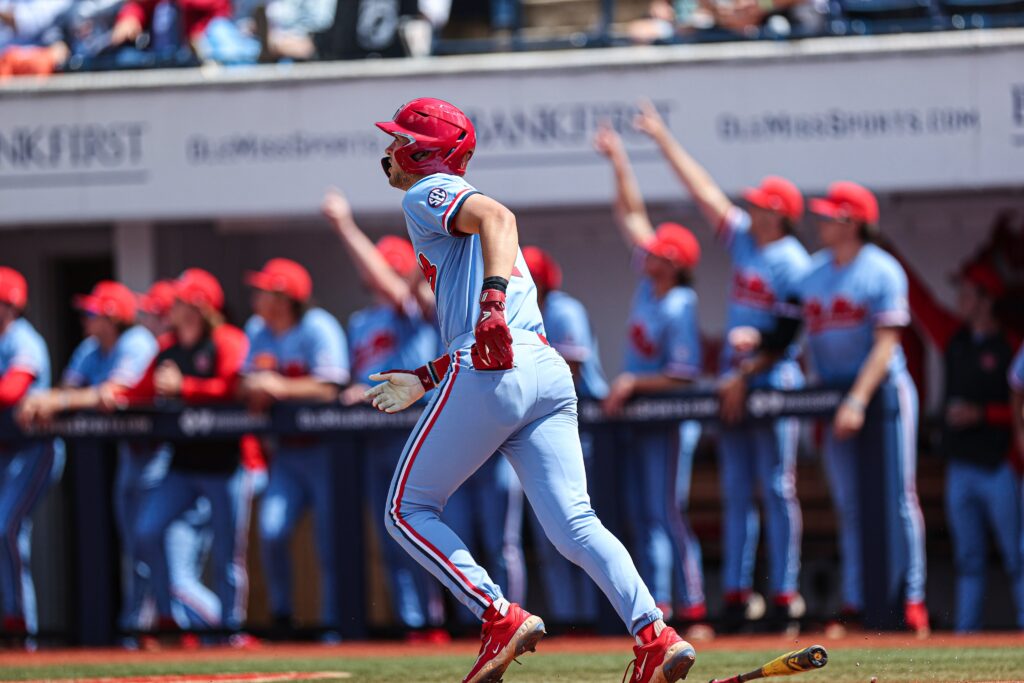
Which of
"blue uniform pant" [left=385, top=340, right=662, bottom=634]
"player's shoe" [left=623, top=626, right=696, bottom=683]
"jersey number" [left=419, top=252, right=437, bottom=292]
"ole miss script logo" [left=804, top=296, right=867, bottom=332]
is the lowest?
"player's shoe" [left=623, top=626, right=696, bottom=683]

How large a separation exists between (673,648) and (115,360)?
528 centimetres

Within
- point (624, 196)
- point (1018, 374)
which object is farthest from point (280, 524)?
point (1018, 374)

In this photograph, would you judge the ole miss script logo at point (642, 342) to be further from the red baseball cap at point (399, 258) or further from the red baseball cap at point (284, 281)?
the red baseball cap at point (284, 281)

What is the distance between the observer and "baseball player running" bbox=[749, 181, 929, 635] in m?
7.35

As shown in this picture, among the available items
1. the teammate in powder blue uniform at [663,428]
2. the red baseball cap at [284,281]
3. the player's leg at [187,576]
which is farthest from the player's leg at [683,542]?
the player's leg at [187,576]

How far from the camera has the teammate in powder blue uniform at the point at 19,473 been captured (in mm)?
8461

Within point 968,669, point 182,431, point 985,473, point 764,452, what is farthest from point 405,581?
point 968,669

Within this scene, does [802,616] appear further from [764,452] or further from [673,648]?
[673,648]

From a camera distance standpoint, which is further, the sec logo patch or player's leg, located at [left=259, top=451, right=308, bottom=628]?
player's leg, located at [left=259, top=451, right=308, bottom=628]

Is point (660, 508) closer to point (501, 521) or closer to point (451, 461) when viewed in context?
point (501, 521)

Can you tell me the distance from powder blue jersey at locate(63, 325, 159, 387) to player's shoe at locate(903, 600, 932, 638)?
397 centimetres

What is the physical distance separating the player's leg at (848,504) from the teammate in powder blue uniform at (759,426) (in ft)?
0.69

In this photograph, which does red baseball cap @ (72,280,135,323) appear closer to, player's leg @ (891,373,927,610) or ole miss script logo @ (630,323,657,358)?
ole miss script logo @ (630,323,657,358)

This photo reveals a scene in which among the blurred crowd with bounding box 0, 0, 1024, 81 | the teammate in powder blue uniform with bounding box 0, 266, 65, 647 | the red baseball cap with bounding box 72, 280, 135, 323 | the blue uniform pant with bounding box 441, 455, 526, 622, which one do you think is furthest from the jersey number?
the blurred crowd with bounding box 0, 0, 1024, 81
